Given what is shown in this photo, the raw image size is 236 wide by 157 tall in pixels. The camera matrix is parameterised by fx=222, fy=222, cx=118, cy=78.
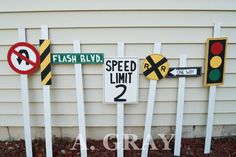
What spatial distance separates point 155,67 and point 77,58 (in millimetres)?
706

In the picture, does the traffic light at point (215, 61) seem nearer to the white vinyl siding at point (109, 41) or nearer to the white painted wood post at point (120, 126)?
the white vinyl siding at point (109, 41)

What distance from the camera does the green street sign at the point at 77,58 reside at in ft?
6.46

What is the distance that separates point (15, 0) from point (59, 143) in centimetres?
143

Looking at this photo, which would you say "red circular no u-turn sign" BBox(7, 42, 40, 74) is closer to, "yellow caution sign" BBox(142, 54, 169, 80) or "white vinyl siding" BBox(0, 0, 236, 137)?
"white vinyl siding" BBox(0, 0, 236, 137)

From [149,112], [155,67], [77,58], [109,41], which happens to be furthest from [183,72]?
[77,58]

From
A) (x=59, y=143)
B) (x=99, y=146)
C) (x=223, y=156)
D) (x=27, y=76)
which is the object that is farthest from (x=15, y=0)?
(x=223, y=156)

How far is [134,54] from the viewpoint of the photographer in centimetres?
206

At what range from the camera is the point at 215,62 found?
2043 millimetres

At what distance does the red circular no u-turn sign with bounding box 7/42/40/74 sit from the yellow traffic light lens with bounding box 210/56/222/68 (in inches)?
62.1

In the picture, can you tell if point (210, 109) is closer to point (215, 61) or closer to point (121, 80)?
point (215, 61)

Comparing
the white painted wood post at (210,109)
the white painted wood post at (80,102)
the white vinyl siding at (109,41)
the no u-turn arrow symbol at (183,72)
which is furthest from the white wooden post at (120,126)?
the white painted wood post at (210,109)

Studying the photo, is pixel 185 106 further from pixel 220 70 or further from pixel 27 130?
pixel 27 130

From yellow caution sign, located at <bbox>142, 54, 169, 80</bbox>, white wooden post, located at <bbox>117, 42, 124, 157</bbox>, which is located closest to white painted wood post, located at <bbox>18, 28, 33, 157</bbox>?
white wooden post, located at <bbox>117, 42, 124, 157</bbox>

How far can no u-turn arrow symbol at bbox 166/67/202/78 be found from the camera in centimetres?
206
